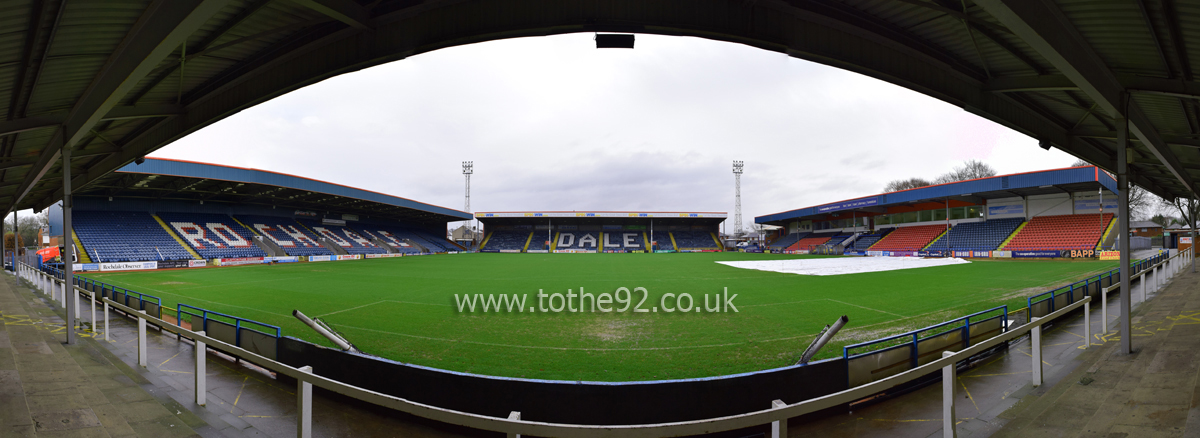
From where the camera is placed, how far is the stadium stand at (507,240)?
67.2 m

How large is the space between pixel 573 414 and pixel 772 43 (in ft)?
16.7

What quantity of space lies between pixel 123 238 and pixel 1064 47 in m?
46.5

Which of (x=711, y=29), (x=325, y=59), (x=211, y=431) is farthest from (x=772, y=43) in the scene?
(x=211, y=431)

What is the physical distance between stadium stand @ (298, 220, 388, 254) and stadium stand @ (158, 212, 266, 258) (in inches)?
288

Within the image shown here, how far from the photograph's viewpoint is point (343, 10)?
196 inches

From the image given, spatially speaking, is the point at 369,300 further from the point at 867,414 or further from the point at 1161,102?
the point at 1161,102

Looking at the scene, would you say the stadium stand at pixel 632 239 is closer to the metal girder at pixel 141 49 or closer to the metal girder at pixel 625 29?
the metal girder at pixel 625 29

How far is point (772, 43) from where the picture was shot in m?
5.61

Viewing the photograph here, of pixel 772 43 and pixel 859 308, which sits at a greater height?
pixel 772 43

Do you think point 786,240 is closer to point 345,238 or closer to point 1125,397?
point 345,238

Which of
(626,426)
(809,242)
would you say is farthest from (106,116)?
(809,242)

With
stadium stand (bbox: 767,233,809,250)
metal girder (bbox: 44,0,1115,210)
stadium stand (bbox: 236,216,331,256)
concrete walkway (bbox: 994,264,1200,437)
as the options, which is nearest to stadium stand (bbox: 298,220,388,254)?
stadium stand (bbox: 236,216,331,256)

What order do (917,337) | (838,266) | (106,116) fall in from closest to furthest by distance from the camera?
(917,337) < (106,116) < (838,266)

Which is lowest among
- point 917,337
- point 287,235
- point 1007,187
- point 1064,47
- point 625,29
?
point 917,337
